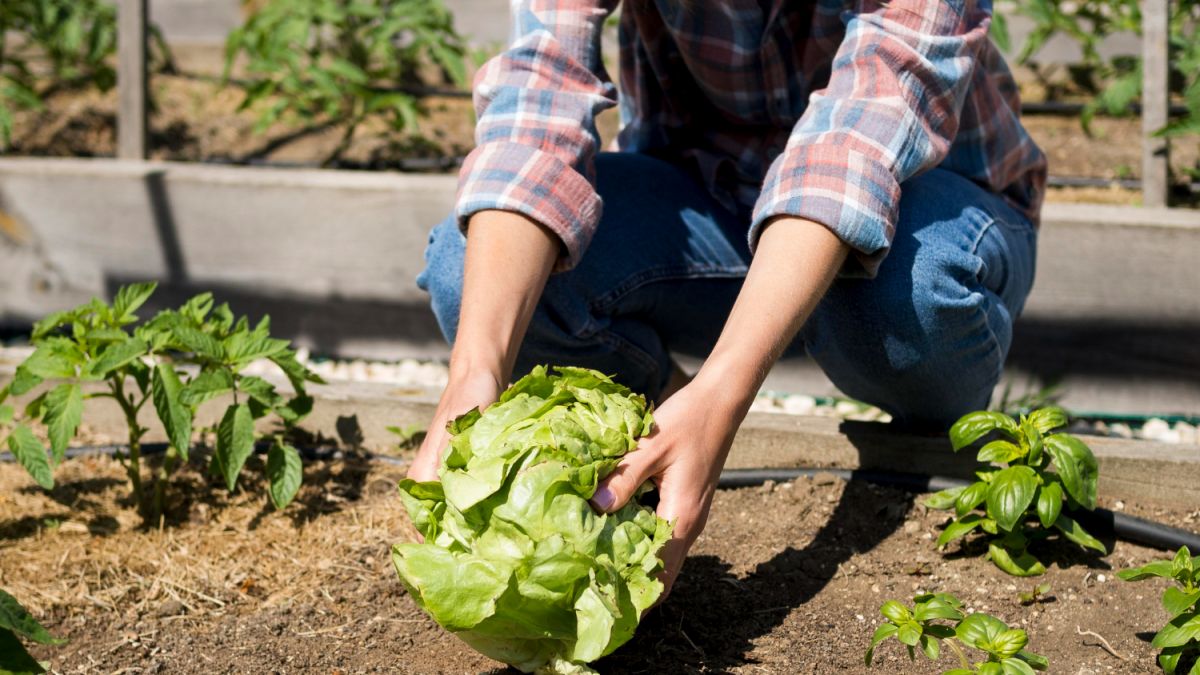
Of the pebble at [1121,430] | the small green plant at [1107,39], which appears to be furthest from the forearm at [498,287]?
the small green plant at [1107,39]

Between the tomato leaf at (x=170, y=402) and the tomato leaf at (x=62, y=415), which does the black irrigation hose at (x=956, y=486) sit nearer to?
the tomato leaf at (x=170, y=402)

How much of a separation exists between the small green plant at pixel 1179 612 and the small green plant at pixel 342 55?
2906 mm

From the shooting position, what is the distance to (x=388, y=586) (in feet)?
7.08

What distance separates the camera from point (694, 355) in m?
2.76

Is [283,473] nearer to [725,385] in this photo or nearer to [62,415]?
[62,415]

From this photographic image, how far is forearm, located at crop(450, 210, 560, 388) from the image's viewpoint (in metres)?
1.87

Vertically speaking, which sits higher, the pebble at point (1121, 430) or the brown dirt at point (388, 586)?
the brown dirt at point (388, 586)

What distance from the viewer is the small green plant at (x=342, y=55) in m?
4.16

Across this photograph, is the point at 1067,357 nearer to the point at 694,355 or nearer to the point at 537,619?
the point at 694,355

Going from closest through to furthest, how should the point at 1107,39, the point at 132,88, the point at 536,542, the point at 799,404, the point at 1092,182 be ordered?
the point at 536,542 → the point at 799,404 → the point at 1092,182 → the point at 132,88 → the point at 1107,39

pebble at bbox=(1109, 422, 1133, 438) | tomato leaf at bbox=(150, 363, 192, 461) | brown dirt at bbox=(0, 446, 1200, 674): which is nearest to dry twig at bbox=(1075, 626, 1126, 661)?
brown dirt at bbox=(0, 446, 1200, 674)

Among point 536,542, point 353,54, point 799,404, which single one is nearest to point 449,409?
point 536,542

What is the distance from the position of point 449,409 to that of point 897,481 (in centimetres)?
101

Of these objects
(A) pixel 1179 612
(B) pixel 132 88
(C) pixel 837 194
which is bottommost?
(B) pixel 132 88
